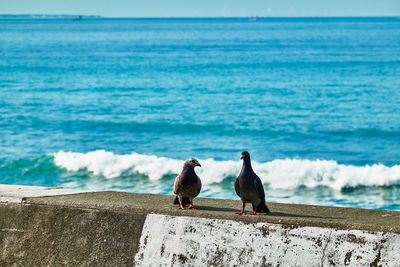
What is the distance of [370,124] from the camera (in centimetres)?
2067

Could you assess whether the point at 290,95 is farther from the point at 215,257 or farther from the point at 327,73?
the point at 215,257

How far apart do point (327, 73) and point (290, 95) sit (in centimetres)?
1100

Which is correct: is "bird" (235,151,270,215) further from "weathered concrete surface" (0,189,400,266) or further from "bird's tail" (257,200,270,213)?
"weathered concrete surface" (0,189,400,266)

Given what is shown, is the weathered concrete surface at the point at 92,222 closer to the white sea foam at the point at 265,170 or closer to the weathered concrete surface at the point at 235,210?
the weathered concrete surface at the point at 235,210

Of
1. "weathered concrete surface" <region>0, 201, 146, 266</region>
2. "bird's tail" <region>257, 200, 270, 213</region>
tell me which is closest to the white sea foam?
"bird's tail" <region>257, 200, 270, 213</region>

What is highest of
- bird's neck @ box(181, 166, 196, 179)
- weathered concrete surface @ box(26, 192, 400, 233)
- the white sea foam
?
the white sea foam

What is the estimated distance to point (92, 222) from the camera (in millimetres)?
3699

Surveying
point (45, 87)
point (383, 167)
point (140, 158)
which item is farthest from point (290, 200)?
point (45, 87)

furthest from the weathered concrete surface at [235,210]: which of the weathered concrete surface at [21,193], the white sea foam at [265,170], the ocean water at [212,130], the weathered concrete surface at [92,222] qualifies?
the white sea foam at [265,170]

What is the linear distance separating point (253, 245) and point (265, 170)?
10856 mm

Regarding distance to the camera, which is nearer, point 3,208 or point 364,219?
point 364,219

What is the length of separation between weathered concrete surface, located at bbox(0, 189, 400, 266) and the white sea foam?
9.06 m

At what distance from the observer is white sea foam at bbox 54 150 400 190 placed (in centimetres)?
1291

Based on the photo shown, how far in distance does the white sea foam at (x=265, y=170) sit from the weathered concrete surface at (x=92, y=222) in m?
9.06
